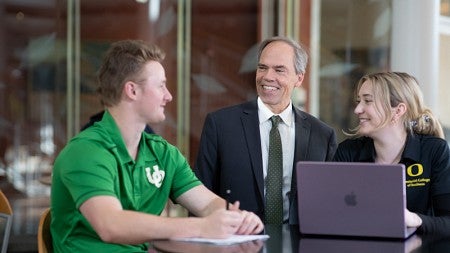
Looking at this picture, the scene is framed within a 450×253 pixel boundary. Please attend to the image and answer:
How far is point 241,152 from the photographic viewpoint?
3.67 m

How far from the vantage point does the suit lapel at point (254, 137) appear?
3.62m

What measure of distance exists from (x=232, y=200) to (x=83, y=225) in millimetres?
1123

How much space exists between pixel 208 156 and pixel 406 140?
3.12 ft

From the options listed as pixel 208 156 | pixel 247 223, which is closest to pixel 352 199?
pixel 247 223

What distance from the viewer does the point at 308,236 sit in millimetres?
2797

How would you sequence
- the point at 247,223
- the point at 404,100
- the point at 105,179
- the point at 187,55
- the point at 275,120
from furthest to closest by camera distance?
the point at 187,55 < the point at 275,120 < the point at 404,100 < the point at 247,223 < the point at 105,179

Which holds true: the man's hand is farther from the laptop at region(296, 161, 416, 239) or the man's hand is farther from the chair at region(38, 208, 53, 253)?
the chair at region(38, 208, 53, 253)

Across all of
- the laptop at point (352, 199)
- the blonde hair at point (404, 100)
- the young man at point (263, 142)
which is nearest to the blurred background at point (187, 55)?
the young man at point (263, 142)

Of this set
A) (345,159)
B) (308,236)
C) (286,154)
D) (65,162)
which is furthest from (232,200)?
(65,162)

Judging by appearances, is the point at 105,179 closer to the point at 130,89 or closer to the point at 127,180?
the point at 127,180

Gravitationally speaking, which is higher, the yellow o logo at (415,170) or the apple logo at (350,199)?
the yellow o logo at (415,170)

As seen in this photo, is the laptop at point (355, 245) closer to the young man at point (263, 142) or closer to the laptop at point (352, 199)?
the laptop at point (352, 199)

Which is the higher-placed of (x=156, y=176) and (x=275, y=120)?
(x=275, y=120)

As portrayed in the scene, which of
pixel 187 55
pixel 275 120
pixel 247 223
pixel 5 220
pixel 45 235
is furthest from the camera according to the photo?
pixel 187 55
